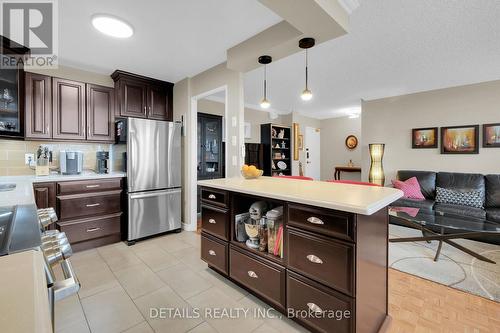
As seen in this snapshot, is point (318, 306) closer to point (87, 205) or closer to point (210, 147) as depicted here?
point (87, 205)

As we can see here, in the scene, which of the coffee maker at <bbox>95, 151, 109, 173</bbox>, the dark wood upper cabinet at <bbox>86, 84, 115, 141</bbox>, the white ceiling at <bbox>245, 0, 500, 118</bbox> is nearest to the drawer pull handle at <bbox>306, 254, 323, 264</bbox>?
the white ceiling at <bbox>245, 0, 500, 118</bbox>

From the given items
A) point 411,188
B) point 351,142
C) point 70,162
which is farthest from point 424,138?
point 70,162

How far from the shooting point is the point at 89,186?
2.87 m

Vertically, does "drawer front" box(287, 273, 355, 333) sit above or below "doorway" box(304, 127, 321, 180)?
below

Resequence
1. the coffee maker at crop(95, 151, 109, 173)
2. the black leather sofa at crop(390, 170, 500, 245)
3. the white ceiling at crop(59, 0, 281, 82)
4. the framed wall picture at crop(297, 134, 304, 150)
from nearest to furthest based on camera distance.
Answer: the white ceiling at crop(59, 0, 281, 82) < the black leather sofa at crop(390, 170, 500, 245) < the coffee maker at crop(95, 151, 109, 173) < the framed wall picture at crop(297, 134, 304, 150)

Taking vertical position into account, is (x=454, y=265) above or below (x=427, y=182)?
below

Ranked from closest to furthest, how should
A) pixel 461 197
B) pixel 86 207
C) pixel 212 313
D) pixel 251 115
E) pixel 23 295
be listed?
1. pixel 23 295
2. pixel 212 313
3. pixel 86 207
4. pixel 461 197
5. pixel 251 115

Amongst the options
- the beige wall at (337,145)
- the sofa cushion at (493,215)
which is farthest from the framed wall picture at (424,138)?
the beige wall at (337,145)

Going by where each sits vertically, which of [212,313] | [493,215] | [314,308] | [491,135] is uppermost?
[491,135]

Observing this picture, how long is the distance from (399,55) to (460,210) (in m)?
2.37

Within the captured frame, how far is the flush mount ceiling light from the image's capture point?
202 cm

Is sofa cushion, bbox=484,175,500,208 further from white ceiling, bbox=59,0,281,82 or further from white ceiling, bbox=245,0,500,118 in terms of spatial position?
white ceiling, bbox=59,0,281,82

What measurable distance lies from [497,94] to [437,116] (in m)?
0.78

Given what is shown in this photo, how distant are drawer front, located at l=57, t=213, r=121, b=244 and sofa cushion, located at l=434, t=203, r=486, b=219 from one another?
4.47 meters
